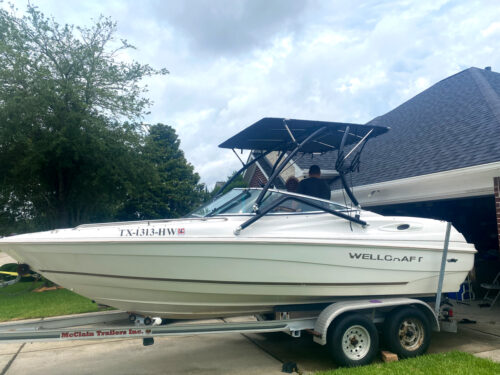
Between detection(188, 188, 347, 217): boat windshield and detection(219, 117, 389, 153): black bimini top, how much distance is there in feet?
2.60

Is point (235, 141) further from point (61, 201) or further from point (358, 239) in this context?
point (61, 201)

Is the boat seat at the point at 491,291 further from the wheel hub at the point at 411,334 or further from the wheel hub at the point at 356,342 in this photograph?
the wheel hub at the point at 356,342

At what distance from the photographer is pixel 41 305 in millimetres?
9281

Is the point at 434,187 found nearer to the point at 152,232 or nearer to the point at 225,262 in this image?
the point at 225,262

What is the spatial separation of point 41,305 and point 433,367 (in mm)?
8583

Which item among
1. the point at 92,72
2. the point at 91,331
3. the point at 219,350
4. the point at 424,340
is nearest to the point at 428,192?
the point at 424,340

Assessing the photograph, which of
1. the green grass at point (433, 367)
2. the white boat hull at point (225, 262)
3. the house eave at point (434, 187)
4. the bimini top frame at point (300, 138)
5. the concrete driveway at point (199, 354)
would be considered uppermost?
the bimini top frame at point (300, 138)

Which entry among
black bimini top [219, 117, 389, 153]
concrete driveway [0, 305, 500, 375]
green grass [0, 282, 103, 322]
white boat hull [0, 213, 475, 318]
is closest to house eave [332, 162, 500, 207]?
black bimini top [219, 117, 389, 153]

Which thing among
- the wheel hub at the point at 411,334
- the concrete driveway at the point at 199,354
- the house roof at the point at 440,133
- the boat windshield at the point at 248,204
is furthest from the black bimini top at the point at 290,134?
the concrete driveway at the point at 199,354

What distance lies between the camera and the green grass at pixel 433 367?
425cm

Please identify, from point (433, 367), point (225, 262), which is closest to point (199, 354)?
point (225, 262)

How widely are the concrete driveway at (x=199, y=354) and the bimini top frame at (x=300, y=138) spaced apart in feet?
6.99

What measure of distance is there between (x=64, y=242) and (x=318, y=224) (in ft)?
9.30

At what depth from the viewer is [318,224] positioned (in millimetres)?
4703
